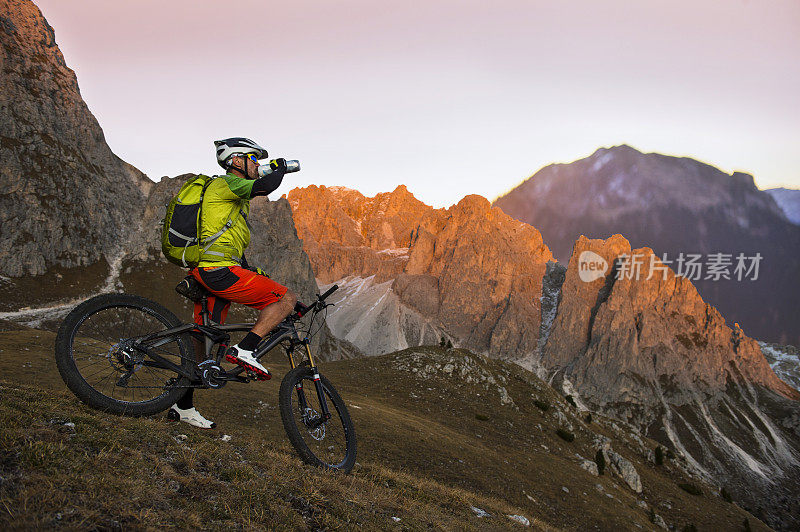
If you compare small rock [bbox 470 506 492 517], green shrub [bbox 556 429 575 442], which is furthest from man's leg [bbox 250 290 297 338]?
green shrub [bbox 556 429 575 442]

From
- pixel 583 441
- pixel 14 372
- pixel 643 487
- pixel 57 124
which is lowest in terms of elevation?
pixel 643 487

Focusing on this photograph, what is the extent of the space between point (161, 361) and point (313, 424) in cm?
293

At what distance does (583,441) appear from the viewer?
4262 centimetres

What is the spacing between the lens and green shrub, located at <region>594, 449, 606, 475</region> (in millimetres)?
36619

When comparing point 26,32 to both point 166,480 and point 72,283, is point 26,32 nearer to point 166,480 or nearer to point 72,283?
point 72,283

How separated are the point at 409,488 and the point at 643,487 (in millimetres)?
42123

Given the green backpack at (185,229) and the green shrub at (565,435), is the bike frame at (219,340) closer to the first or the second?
the green backpack at (185,229)

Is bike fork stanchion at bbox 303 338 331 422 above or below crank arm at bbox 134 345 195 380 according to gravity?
below

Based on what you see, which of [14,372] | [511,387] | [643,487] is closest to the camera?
[14,372]

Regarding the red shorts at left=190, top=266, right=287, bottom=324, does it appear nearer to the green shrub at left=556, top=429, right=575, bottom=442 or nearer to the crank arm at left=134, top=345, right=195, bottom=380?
the crank arm at left=134, top=345, right=195, bottom=380

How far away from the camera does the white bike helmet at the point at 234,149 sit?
7758 mm

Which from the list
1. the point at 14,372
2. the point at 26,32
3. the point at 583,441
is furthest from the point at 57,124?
the point at 583,441

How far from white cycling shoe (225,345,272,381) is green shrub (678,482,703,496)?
56141 millimetres

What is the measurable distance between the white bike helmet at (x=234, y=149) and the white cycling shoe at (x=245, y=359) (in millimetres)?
3401
